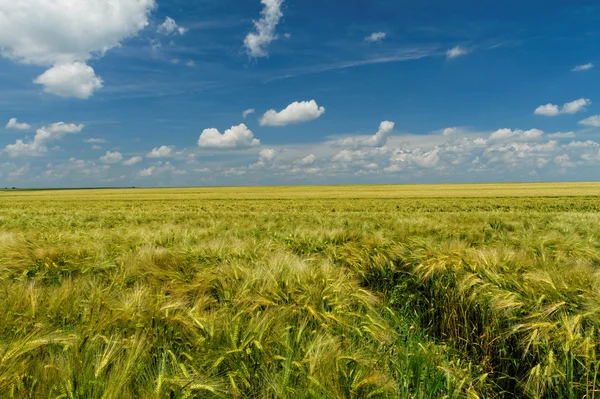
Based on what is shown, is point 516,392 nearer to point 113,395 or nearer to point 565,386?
point 565,386

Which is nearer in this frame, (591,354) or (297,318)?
(591,354)

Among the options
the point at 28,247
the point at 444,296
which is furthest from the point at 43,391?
the point at 28,247

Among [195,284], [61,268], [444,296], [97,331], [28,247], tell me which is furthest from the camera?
[28,247]

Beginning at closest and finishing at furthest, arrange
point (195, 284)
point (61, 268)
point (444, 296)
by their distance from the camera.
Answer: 1. point (195, 284)
2. point (444, 296)
3. point (61, 268)

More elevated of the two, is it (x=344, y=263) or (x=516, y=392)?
(x=344, y=263)

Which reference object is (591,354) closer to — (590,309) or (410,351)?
(590,309)

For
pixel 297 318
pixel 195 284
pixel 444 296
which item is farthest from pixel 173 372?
pixel 444 296

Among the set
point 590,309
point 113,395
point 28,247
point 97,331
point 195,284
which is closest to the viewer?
point 113,395

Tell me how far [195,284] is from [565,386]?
2869 millimetres

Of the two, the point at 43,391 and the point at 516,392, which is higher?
the point at 43,391

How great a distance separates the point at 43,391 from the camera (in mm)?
1564

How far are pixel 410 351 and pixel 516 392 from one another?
2.66 ft

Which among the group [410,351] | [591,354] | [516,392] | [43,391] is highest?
[43,391]

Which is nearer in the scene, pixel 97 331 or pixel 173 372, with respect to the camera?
pixel 173 372
